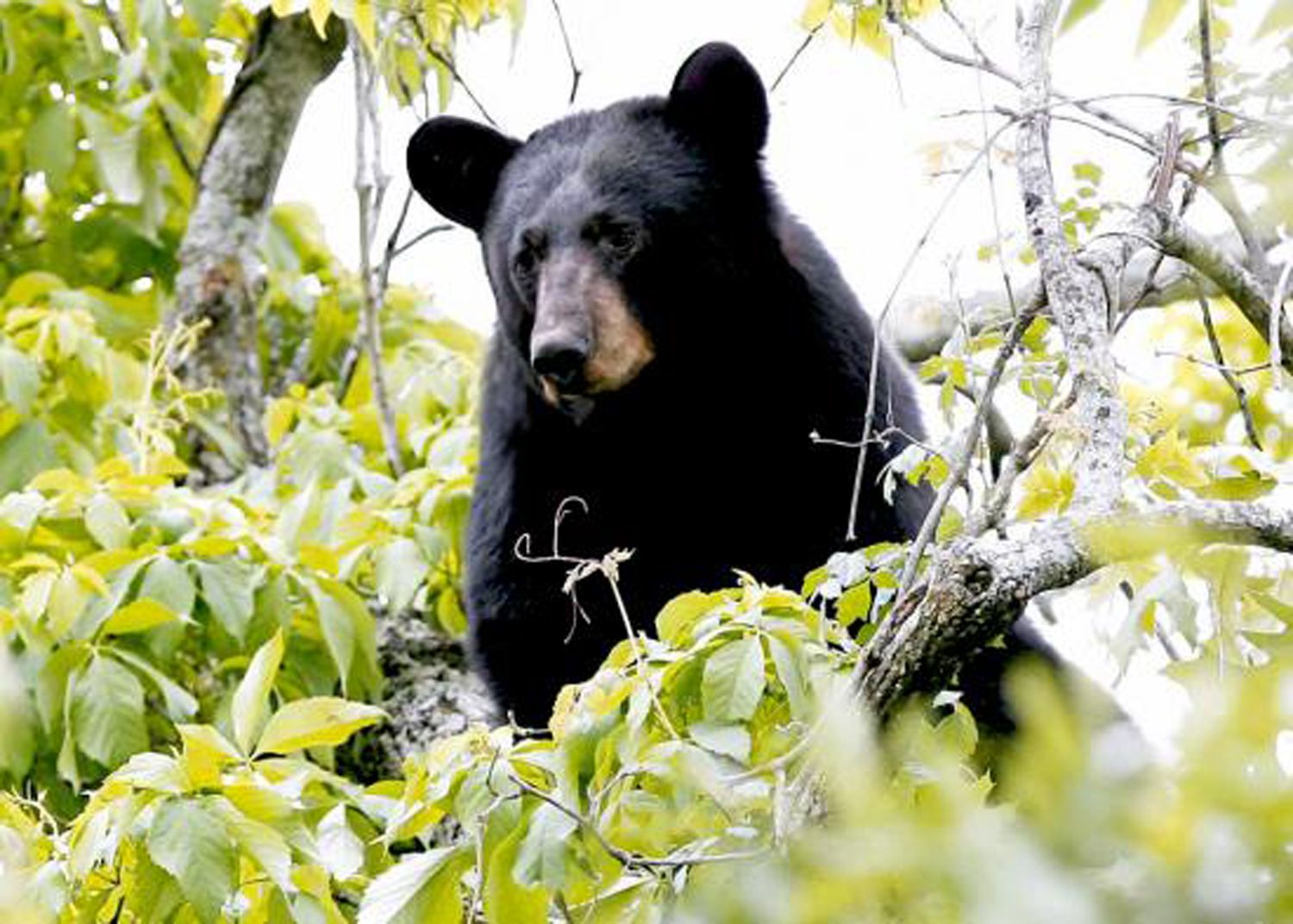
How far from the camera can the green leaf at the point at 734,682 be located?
2.41m

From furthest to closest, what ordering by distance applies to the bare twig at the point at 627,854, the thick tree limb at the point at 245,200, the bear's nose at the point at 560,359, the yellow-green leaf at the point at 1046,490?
1. the thick tree limb at the point at 245,200
2. the bear's nose at the point at 560,359
3. the yellow-green leaf at the point at 1046,490
4. the bare twig at the point at 627,854

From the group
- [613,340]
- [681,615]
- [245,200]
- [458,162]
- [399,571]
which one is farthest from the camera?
[245,200]

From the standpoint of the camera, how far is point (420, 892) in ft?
7.80

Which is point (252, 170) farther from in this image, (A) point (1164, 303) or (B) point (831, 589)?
(B) point (831, 589)

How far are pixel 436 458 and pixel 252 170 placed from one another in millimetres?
1442

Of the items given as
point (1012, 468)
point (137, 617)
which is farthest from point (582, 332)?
point (1012, 468)

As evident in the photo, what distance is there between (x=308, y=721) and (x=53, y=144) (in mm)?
4049

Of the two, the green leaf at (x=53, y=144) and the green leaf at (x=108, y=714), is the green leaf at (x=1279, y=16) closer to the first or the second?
the green leaf at (x=108, y=714)

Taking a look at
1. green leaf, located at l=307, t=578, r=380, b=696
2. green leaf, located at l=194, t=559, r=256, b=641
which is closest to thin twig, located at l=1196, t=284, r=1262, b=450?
green leaf, located at l=307, t=578, r=380, b=696

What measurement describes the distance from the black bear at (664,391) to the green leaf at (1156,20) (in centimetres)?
343

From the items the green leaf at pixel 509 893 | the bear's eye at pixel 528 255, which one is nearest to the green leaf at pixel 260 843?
the green leaf at pixel 509 893

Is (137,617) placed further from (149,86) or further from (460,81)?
(149,86)

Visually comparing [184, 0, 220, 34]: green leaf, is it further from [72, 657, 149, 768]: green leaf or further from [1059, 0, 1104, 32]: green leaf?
[1059, 0, 1104, 32]: green leaf

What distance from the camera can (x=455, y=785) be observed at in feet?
8.23
